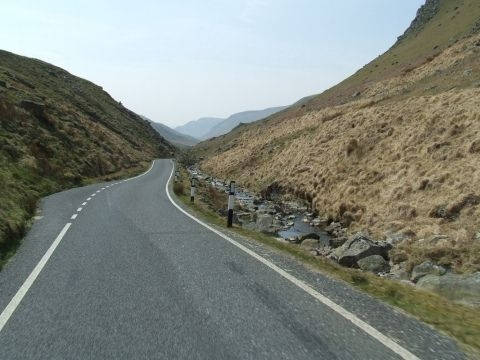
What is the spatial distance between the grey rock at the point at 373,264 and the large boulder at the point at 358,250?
0.21 meters

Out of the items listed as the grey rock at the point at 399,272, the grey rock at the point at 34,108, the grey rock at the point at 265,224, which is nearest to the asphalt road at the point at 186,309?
the grey rock at the point at 399,272

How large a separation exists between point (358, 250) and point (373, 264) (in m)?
0.61

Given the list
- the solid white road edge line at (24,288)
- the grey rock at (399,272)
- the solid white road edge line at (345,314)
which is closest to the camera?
the solid white road edge line at (345,314)

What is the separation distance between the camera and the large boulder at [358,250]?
1338 centimetres

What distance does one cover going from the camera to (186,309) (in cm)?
595

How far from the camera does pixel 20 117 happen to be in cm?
3606

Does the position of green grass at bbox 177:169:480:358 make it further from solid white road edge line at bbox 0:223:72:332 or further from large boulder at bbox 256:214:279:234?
large boulder at bbox 256:214:279:234

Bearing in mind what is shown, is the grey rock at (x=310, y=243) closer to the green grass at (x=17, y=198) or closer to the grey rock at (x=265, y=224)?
the grey rock at (x=265, y=224)

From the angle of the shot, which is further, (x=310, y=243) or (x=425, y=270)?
(x=310, y=243)

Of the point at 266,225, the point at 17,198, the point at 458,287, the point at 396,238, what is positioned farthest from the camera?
the point at 266,225

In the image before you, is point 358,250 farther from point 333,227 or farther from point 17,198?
point 17,198

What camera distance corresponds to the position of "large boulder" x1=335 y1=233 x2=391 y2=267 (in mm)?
13375

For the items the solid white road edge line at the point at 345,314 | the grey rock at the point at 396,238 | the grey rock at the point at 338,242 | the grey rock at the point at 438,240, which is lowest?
the grey rock at the point at 338,242

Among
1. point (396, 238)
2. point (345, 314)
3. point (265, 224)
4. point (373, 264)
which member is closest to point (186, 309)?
point (345, 314)
